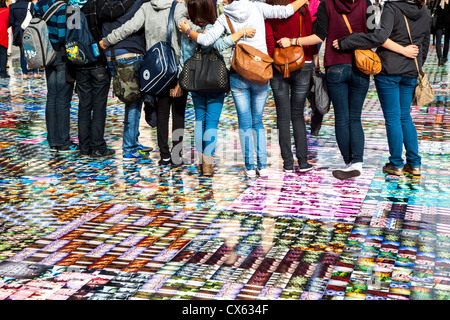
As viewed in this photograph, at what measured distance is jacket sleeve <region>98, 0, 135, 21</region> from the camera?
620cm

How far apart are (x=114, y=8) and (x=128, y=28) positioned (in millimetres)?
231

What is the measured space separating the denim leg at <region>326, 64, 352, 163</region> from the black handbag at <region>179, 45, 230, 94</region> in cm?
94

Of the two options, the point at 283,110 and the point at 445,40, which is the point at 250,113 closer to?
the point at 283,110

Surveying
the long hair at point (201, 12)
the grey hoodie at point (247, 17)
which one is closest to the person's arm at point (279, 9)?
the grey hoodie at point (247, 17)

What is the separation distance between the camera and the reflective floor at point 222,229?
3840 mm

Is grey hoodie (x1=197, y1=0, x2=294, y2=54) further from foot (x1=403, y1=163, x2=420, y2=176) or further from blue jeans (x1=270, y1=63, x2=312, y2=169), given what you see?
foot (x1=403, y1=163, x2=420, y2=176)

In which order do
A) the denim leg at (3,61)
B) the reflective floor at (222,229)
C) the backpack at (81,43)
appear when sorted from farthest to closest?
the denim leg at (3,61) → the backpack at (81,43) → the reflective floor at (222,229)

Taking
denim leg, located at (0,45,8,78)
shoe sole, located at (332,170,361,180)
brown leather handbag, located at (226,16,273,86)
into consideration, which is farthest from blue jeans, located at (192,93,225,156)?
denim leg, located at (0,45,8,78)

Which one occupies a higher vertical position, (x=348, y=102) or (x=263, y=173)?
(x=348, y=102)

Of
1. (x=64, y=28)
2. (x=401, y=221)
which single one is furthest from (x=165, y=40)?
(x=401, y=221)

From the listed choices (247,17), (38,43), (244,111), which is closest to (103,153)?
(38,43)

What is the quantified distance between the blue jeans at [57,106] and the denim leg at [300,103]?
8.56 feet

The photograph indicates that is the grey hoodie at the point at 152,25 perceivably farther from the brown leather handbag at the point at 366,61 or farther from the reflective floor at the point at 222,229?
the brown leather handbag at the point at 366,61

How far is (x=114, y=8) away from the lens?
6.20m
